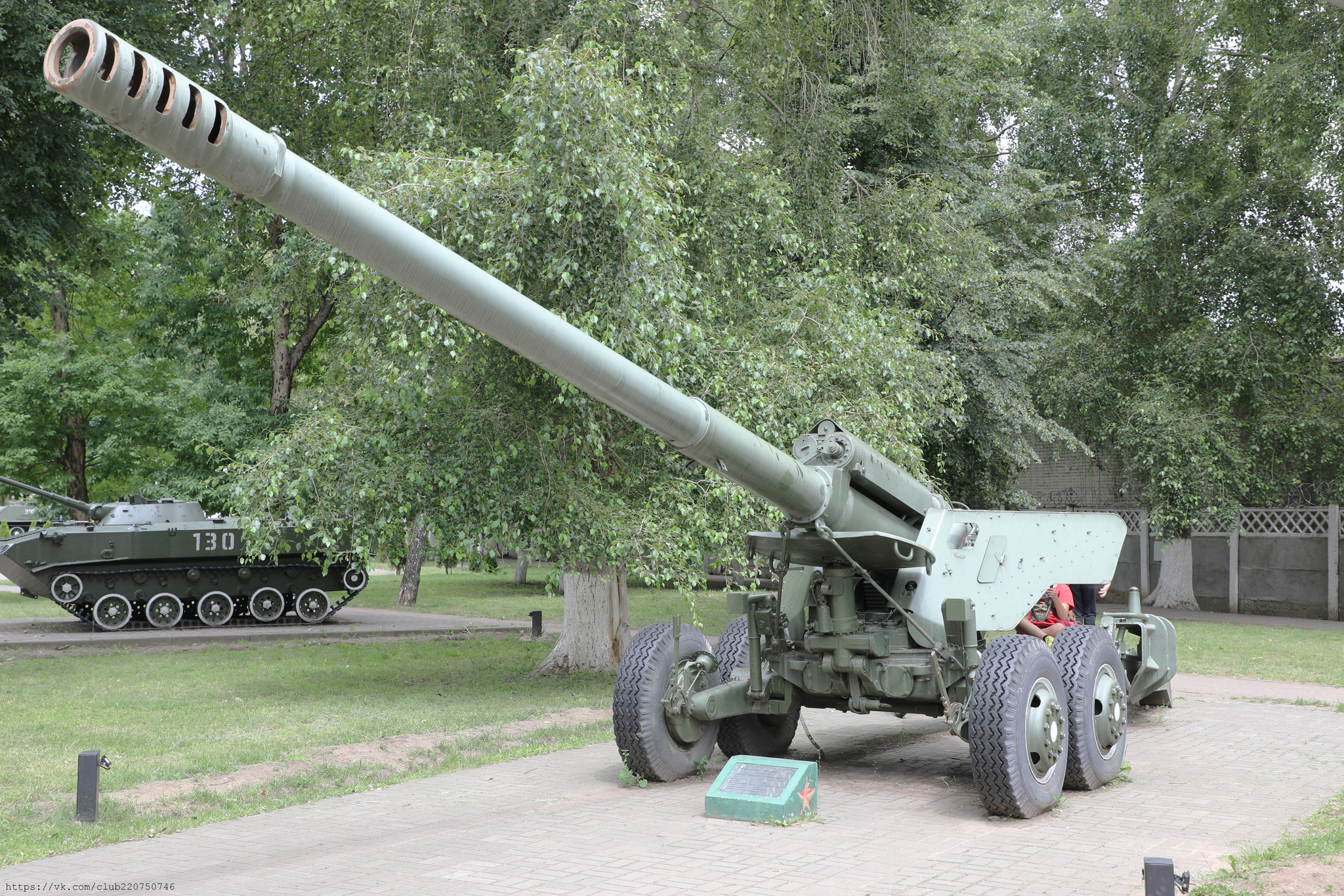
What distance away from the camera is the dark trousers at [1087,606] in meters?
10.7

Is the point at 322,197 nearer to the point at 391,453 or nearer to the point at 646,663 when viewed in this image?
the point at 646,663

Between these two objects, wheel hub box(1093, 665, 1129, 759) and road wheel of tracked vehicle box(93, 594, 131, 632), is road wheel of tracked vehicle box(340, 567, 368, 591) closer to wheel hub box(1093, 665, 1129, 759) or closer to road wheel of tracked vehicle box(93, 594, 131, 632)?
road wheel of tracked vehicle box(93, 594, 131, 632)

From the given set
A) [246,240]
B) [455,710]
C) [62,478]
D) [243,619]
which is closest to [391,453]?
[455,710]

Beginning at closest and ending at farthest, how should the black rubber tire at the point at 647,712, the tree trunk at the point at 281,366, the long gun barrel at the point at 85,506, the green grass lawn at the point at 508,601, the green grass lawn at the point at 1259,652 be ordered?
1. the black rubber tire at the point at 647,712
2. the green grass lawn at the point at 1259,652
3. the long gun barrel at the point at 85,506
4. the tree trunk at the point at 281,366
5. the green grass lawn at the point at 508,601

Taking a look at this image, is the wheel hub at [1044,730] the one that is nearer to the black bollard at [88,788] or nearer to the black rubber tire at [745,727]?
the black rubber tire at [745,727]

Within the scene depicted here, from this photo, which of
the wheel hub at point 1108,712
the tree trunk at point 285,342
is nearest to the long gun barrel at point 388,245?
the wheel hub at point 1108,712

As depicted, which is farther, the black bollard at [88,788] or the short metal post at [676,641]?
the short metal post at [676,641]

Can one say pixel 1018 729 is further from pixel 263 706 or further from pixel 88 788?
pixel 263 706

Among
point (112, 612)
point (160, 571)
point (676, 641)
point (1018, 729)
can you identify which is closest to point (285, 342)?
point (160, 571)

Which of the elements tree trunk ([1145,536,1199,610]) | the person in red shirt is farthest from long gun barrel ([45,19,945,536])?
tree trunk ([1145,536,1199,610])

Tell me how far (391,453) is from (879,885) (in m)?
7.03

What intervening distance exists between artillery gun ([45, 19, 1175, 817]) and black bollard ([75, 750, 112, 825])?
299cm

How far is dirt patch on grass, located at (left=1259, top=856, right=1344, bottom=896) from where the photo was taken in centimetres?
525

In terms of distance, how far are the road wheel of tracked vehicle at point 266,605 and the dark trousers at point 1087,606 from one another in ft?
48.3
